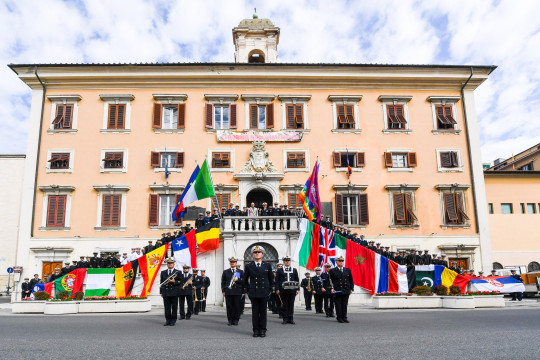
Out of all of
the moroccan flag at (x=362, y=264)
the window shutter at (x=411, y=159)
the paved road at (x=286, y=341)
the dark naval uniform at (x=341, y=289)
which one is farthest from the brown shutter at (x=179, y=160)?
the paved road at (x=286, y=341)

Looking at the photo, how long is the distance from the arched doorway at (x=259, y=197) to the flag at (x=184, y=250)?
731 cm

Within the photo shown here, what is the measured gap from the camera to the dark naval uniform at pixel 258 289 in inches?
394

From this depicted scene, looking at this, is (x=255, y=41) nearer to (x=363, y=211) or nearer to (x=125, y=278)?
(x=363, y=211)

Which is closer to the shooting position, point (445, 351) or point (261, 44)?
point (445, 351)

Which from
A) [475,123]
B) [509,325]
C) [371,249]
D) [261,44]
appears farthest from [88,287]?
[475,123]

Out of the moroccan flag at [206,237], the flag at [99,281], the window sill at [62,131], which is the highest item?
the window sill at [62,131]

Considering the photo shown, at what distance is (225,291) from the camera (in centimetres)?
1298

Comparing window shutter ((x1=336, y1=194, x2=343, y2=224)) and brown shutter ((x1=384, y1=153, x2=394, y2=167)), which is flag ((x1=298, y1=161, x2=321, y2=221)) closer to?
window shutter ((x1=336, y1=194, x2=343, y2=224))

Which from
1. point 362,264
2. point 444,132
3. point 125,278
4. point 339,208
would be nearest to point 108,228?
point 125,278

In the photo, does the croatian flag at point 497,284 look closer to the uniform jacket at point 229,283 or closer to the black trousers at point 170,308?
the uniform jacket at point 229,283

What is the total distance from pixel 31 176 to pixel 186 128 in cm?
986

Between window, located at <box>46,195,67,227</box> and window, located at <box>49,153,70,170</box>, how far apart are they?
1.87 m

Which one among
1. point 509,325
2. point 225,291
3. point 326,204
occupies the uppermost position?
A: point 326,204

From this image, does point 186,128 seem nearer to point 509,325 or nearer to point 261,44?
point 261,44
